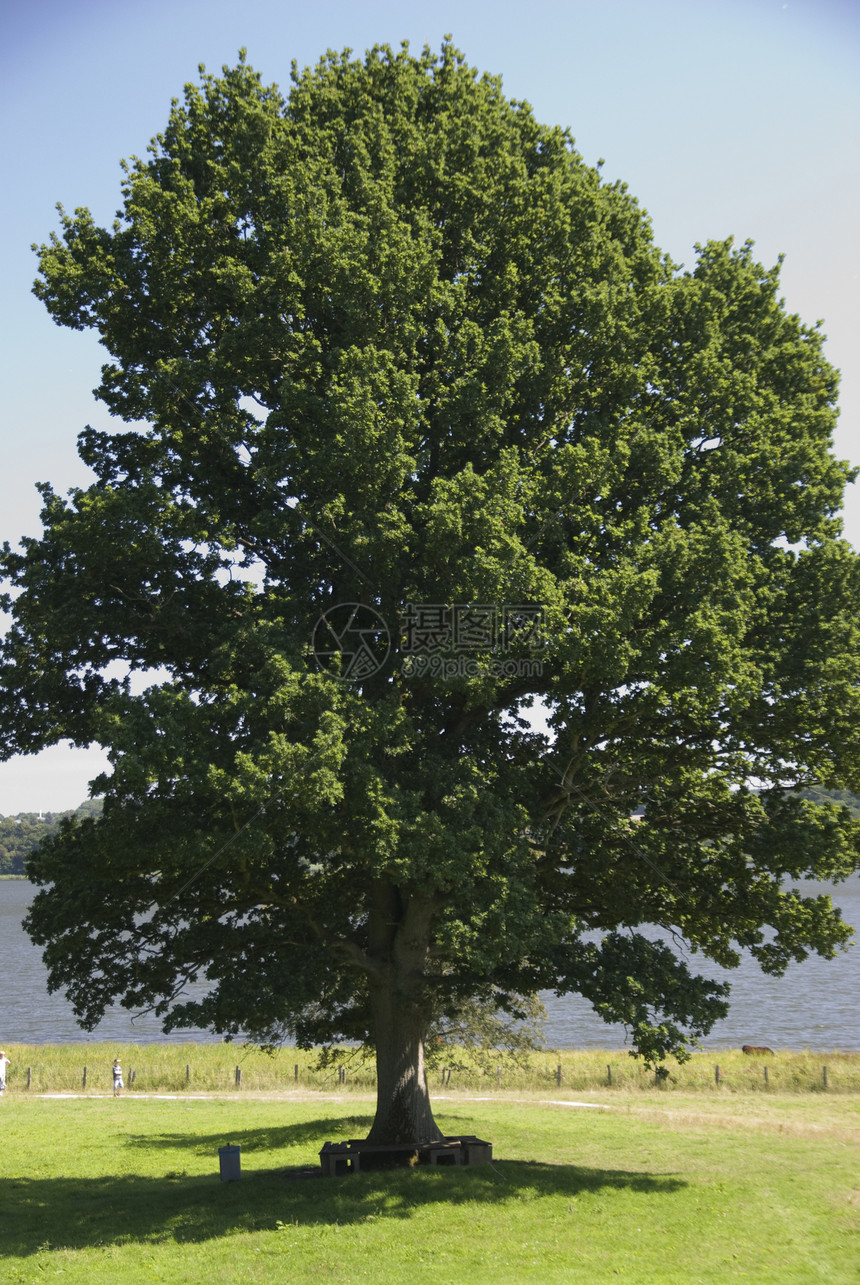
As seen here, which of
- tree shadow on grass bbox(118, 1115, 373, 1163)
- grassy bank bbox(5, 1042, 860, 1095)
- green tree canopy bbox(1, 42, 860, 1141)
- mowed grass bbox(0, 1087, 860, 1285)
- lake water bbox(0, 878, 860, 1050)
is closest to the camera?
mowed grass bbox(0, 1087, 860, 1285)

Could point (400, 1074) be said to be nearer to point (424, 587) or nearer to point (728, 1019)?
point (424, 587)

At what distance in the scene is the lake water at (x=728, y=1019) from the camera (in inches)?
1884

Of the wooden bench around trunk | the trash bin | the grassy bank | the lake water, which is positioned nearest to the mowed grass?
the trash bin

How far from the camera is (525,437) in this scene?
58.9 feet

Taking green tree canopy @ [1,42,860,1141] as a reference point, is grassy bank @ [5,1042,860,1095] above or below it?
below

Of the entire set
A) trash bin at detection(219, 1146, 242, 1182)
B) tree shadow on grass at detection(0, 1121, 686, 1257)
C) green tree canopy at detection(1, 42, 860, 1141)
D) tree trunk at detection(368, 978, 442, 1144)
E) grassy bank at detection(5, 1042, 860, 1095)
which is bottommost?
grassy bank at detection(5, 1042, 860, 1095)

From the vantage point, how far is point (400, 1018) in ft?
60.6

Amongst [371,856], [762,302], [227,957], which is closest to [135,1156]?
[227,957]

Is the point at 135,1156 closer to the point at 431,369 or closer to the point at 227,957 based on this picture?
the point at 227,957

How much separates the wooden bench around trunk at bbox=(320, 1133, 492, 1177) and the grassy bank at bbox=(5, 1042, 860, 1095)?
495 inches

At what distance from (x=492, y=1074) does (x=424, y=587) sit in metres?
20.4

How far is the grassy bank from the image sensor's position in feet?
107

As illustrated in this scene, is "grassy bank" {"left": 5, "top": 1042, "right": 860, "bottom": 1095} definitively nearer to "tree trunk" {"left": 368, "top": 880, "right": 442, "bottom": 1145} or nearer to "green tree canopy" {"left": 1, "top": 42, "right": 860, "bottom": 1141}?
"tree trunk" {"left": 368, "top": 880, "right": 442, "bottom": 1145}

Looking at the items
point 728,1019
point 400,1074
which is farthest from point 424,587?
point 728,1019
